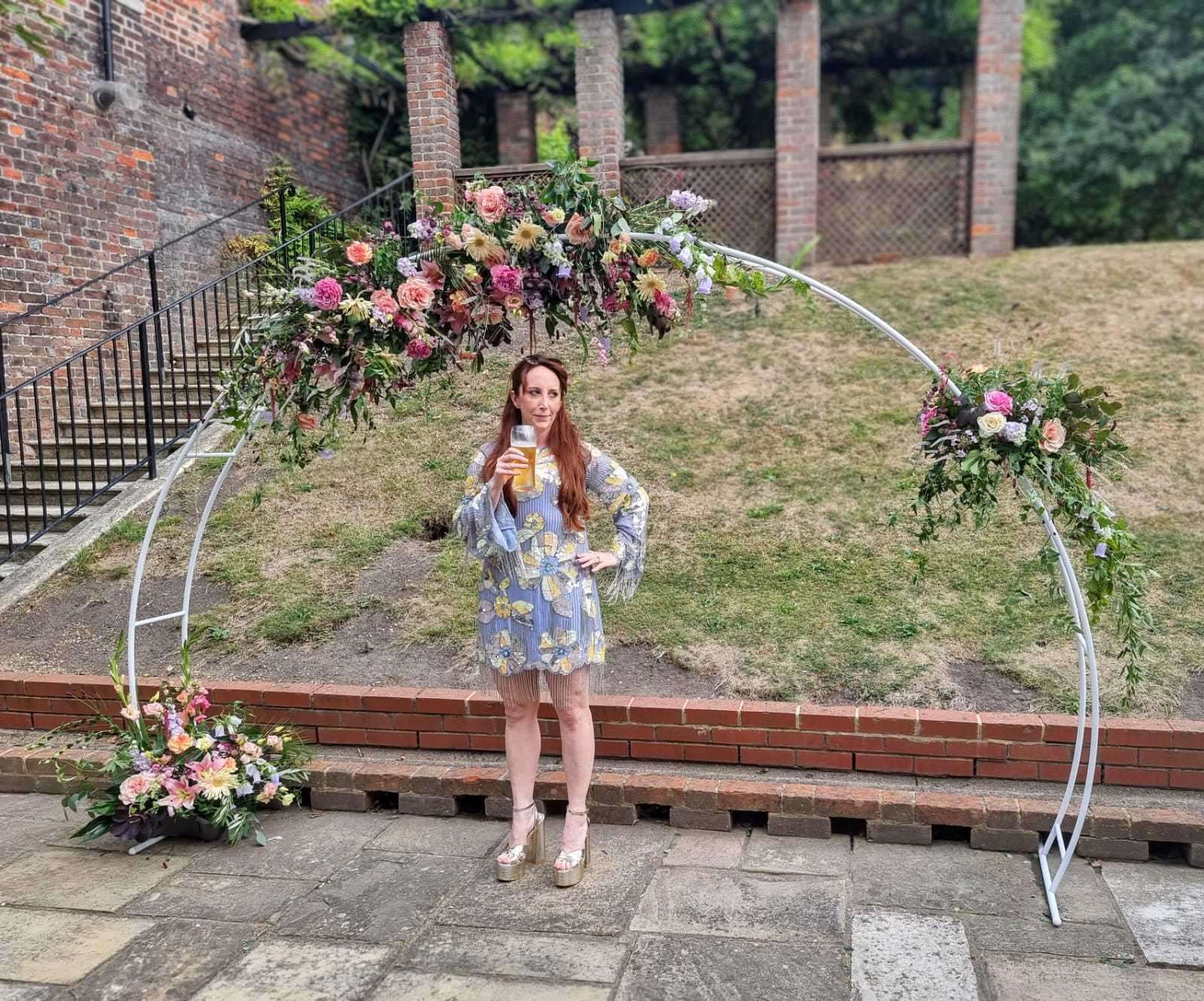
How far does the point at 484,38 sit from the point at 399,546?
814 centimetres

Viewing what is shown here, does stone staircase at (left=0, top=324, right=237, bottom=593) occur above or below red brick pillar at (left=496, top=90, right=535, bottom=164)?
below

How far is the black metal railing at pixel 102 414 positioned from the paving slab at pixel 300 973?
4.21m

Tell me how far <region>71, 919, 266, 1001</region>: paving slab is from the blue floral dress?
3.80ft

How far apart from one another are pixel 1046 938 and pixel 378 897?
2085 millimetres

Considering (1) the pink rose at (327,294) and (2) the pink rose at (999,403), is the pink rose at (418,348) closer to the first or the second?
(1) the pink rose at (327,294)

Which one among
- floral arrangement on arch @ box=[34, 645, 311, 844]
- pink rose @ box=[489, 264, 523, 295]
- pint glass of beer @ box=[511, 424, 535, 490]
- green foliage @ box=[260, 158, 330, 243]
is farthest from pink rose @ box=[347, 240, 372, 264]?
green foliage @ box=[260, 158, 330, 243]

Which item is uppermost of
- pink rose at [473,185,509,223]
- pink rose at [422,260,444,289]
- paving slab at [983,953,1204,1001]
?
pink rose at [473,185,509,223]

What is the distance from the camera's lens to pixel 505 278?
354 centimetres

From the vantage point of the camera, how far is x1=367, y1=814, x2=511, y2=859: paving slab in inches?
144

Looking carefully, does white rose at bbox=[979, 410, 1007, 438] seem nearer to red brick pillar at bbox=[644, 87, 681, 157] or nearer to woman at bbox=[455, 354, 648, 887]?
woman at bbox=[455, 354, 648, 887]

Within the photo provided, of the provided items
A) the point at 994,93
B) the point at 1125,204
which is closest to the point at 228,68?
the point at 994,93

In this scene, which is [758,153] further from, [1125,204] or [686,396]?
[1125,204]

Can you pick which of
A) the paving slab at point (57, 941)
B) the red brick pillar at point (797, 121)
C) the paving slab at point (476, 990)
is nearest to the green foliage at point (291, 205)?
the red brick pillar at point (797, 121)

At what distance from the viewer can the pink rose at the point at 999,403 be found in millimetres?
3271
